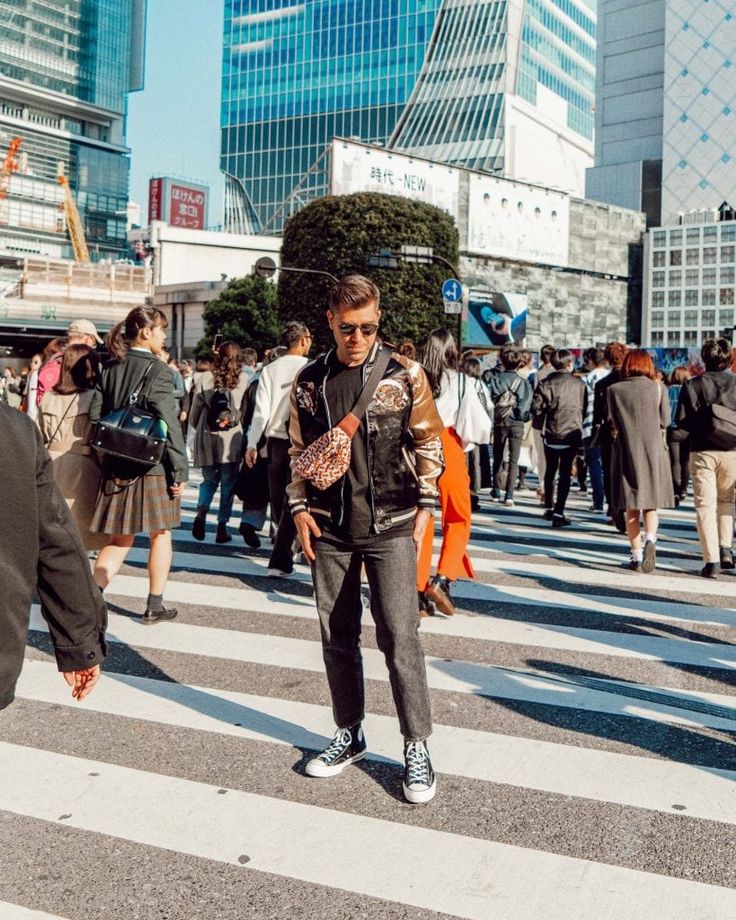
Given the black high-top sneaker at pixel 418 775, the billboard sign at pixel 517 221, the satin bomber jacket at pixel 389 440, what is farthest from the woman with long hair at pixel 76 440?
the billboard sign at pixel 517 221

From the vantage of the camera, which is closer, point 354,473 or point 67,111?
point 354,473

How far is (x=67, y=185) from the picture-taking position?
134 meters

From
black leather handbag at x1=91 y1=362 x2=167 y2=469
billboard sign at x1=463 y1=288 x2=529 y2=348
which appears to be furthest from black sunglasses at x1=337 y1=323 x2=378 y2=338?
billboard sign at x1=463 y1=288 x2=529 y2=348

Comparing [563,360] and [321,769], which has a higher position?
[563,360]

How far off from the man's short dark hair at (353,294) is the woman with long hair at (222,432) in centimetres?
556

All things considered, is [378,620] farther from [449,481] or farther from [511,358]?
[511,358]

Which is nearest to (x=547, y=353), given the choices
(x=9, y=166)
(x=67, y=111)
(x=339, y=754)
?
(x=339, y=754)

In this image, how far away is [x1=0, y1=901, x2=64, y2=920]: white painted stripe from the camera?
258cm

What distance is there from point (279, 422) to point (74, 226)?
5173 inches

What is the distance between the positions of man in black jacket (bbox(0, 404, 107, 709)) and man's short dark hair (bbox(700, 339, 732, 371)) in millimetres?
6224

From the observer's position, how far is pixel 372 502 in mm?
3424

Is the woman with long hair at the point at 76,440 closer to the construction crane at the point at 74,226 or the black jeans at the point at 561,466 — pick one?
the black jeans at the point at 561,466

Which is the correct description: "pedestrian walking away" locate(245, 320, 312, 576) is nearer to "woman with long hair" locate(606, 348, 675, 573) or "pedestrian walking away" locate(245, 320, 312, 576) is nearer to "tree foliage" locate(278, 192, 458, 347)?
"woman with long hair" locate(606, 348, 675, 573)

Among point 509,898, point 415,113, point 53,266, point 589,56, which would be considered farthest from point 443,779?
point 589,56
